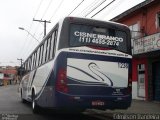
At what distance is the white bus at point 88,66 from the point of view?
11734 millimetres

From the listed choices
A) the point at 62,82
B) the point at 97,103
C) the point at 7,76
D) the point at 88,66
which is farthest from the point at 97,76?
the point at 7,76

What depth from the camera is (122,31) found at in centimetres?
1291

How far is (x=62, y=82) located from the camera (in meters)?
11.7

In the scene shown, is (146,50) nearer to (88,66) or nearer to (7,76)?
(88,66)

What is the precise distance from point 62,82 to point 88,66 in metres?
1.05

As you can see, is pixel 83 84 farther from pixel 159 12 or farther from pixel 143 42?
pixel 159 12

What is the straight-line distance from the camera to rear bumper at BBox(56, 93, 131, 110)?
11586mm

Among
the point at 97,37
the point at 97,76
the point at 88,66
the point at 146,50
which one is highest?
the point at 146,50

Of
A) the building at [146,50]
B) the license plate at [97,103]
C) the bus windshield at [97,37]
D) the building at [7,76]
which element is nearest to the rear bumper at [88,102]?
the license plate at [97,103]

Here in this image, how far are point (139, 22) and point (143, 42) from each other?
3.93 m

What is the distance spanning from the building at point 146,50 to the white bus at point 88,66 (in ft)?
29.5

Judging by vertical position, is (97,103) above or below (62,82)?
below

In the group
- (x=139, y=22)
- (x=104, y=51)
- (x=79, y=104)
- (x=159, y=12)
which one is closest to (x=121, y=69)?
(x=104, y=51)

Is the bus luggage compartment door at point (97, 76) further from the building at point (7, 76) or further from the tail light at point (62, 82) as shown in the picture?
the building at point (7, 76)
